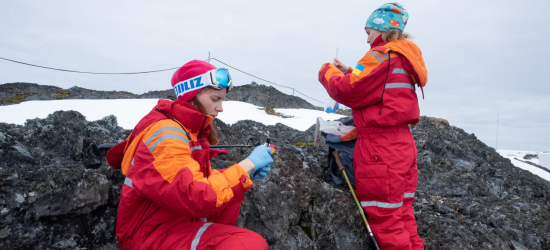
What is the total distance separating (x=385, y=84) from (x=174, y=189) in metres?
2.41

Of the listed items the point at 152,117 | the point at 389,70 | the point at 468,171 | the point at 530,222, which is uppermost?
the point at 389,70

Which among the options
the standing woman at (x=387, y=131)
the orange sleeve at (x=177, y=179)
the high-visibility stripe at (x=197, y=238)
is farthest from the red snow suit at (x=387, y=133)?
the high-visibility stripe at (x=197, y=238)

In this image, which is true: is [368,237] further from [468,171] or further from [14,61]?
[14,61]

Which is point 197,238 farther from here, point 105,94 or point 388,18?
point 105,94

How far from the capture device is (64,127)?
4172 mm

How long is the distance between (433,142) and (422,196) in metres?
2.44

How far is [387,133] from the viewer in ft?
10.9

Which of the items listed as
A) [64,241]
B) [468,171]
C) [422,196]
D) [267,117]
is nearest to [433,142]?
[468,171]

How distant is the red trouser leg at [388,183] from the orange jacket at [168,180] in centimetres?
165

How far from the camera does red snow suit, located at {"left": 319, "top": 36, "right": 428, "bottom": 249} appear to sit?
3.23 meters

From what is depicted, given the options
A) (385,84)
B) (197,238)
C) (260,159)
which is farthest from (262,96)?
(197,238)

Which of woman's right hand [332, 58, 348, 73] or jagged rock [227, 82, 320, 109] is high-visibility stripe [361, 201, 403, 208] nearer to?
woman's right hand [332, 58, 348, 73]

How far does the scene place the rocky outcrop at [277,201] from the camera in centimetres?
274

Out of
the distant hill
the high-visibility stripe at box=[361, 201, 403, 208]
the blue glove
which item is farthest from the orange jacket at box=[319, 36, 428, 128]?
the distant hill
